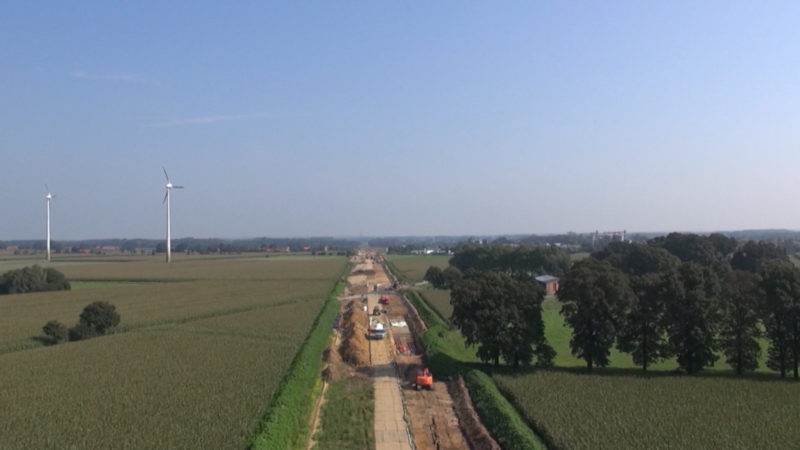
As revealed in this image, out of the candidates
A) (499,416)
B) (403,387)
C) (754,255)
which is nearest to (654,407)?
(499,416)

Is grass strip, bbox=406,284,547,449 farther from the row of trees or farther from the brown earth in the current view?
the row of trees

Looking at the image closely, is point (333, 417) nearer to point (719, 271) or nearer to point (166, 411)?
point (166, 411)

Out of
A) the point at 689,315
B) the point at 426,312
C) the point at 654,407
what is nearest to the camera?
the point at 654,407

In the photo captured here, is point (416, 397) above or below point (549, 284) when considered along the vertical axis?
below

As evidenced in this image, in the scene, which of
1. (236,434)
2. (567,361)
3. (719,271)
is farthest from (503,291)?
(719,271)

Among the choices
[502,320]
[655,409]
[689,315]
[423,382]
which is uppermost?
[689,315]

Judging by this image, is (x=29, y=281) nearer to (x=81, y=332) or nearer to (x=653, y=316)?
(x=81, y=332)

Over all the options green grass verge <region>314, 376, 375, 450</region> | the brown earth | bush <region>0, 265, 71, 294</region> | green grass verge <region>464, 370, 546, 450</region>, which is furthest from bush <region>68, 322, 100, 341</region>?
bush <region>0, 265, 71, 294</region>

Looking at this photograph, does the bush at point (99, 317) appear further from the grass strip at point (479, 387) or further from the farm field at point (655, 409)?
the farm field at point (655, 409)
